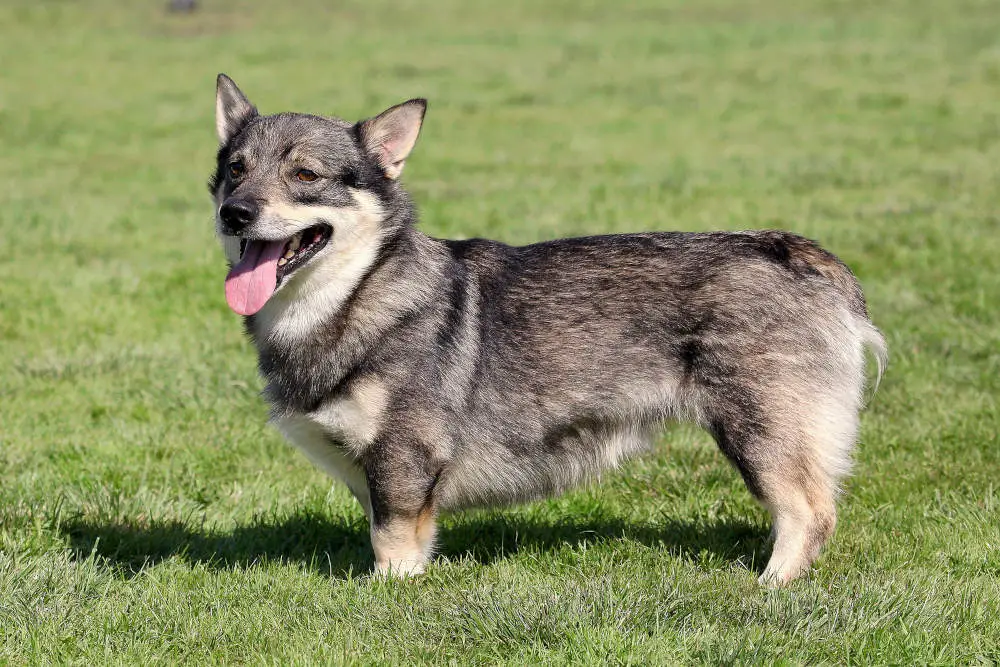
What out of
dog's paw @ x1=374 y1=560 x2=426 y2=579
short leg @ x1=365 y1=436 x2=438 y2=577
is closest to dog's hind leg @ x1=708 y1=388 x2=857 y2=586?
short leg @ x1=365 y1=436 x2=438 y2=577

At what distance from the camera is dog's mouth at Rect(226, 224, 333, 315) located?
4664 millimetres

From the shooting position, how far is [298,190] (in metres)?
4.74

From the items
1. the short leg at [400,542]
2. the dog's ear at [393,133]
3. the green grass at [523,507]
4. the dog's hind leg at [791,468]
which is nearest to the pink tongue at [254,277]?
the dog's ear at [393,133]

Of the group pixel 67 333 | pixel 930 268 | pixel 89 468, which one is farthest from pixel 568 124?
pixel 89 468

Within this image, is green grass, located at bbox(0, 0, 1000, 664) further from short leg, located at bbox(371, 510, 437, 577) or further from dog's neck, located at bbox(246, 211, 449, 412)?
dog's neck, located at bbox(246, 211, 449, 412)

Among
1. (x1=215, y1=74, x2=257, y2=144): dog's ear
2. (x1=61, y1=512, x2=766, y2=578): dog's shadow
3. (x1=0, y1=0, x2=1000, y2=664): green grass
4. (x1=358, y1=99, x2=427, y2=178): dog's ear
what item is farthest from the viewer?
(x1=215, y1=74, x2=257, y2=144): dog's ear

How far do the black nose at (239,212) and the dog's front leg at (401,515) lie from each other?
44.1 inches

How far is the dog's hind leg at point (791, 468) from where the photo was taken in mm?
4801

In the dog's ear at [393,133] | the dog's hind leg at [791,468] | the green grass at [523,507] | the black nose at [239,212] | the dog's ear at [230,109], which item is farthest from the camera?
the dog's ear at [230,109]

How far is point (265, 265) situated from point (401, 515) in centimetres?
119

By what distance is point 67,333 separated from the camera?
28.3ft

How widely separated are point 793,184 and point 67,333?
30.9 feet

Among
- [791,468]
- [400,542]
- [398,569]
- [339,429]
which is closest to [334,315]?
[339,429]

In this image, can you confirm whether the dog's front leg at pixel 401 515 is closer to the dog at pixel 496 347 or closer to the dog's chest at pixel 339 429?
the dog at pixel 496 347
